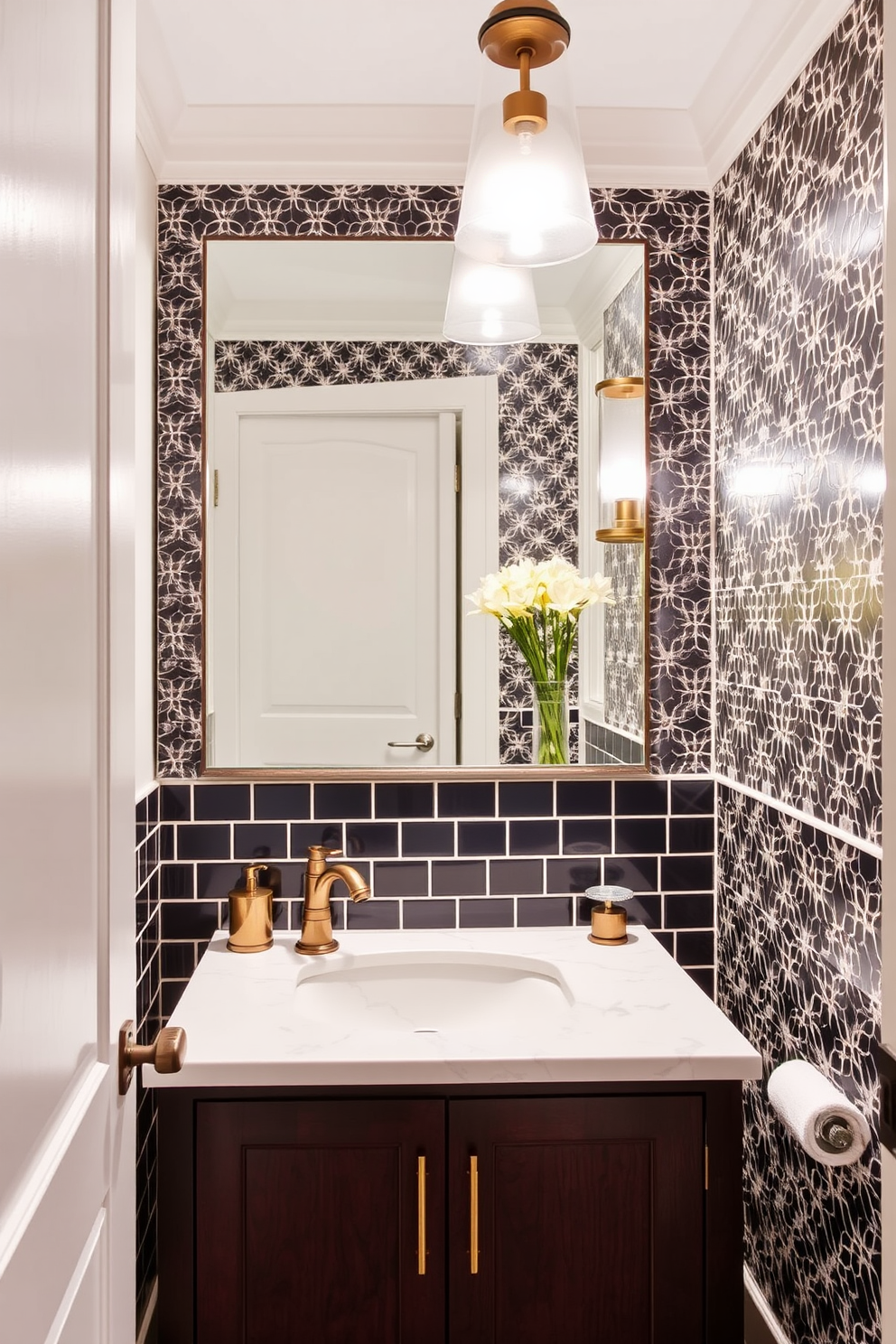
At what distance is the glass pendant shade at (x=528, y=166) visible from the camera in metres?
1.26

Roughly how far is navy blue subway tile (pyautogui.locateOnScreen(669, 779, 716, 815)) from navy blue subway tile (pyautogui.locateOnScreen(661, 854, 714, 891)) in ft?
0.30

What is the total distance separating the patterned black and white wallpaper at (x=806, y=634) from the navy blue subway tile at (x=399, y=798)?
58 centimetres

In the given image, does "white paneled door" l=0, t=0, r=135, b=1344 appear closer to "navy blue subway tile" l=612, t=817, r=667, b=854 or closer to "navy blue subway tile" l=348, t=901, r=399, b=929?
"navy blue subway tile" l=348, t=901, r=399, b=929

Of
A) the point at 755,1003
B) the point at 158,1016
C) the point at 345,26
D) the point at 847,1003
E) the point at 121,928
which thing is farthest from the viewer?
the point at 158,1016

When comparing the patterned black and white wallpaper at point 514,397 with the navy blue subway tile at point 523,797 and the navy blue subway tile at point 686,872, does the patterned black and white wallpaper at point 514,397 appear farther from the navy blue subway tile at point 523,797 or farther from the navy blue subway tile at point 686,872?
the navy blue subway tile at point 686,872

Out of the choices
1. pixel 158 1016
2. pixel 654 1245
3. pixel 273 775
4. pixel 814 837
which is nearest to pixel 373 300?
pixel 273 775

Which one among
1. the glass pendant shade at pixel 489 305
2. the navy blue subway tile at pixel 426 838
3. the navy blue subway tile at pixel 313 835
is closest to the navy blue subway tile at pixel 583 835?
the navy blue subway tile at pixel 426 838

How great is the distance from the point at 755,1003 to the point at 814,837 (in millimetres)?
416

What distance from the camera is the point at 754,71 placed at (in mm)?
1525

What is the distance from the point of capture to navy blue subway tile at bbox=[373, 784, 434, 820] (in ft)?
6.03

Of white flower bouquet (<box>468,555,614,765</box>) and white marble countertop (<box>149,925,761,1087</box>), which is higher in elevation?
white flower bouquet (<box>468,555,614,765</box>)

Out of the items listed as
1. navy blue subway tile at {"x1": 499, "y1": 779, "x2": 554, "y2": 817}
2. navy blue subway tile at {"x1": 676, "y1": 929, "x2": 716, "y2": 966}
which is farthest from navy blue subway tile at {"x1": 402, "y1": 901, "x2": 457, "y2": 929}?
navy blue subway tile at {"x1": 676, "y1": 929, "x2": 716, "y2": 966}

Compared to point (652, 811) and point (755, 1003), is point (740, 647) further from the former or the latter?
point (755, 1003)

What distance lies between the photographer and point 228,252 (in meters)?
1.81
